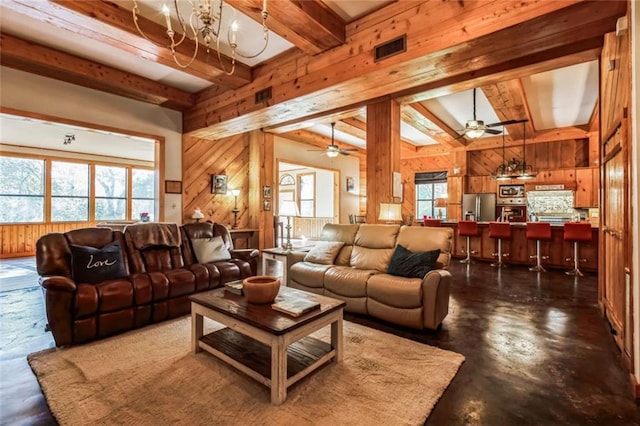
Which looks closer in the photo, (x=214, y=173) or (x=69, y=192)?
(x=214, y=173)

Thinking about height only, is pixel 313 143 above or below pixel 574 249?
above

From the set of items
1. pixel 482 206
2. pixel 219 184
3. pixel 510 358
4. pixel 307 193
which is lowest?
pixel 510 358

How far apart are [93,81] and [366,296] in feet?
17.6

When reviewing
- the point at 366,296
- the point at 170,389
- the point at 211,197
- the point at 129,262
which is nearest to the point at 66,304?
the point at 129,262

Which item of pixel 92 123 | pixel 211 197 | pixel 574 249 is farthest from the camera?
pixel 211 197

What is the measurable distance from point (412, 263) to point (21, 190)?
10.1 m

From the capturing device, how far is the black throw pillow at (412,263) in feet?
10.3

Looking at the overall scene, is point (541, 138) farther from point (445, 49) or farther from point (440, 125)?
point (445, 49)

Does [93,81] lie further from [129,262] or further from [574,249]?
[574,249]

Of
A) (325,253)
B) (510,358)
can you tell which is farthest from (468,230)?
(510,358)

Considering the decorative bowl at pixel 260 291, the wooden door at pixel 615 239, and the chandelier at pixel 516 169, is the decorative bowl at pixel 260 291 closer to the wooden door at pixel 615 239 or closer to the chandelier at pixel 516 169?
the wooden door at pixel 615 239

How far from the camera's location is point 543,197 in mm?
8312

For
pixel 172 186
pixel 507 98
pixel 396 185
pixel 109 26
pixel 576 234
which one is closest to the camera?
pixel 109 26

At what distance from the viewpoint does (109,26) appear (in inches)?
129
